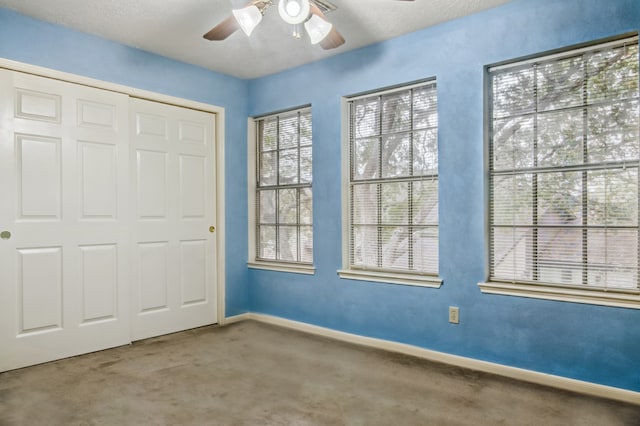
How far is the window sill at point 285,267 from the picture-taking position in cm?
404

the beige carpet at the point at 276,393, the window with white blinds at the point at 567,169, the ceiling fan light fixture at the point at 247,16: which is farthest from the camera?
the window with white blinds at the point at 567,169

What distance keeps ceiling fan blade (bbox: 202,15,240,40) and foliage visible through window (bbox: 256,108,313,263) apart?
1492mm

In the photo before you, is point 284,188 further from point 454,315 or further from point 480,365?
point 480,365

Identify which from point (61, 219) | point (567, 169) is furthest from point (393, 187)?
point (61, 219)

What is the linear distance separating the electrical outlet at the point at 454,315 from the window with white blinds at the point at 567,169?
34cm

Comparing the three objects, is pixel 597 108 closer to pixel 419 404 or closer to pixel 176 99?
pixel 419 404

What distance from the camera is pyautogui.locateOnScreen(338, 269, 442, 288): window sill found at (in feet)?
10.7

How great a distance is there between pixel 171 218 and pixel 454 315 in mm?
2568

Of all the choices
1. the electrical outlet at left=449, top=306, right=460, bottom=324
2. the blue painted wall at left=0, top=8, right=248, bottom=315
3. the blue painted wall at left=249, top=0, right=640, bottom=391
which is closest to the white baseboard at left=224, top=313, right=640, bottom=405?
the blue painted wall at left=249, top=0, right=640, bottom=391

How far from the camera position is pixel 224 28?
267cm

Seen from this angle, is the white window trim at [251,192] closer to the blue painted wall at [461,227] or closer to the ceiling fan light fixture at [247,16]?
the blue painted wall at [461,227]

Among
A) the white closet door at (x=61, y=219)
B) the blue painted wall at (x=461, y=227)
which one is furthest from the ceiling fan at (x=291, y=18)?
the white closet door at (x=61, y=219)

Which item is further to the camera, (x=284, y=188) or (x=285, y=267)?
(x=284, y=188)

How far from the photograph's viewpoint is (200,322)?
419 centimetres
